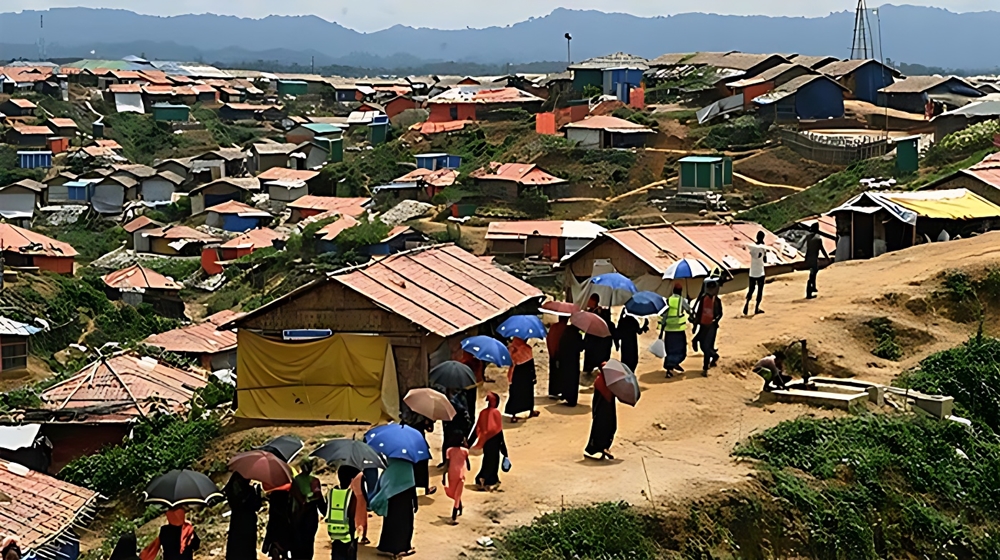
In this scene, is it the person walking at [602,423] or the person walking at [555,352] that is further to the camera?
the person walking at [555,352]

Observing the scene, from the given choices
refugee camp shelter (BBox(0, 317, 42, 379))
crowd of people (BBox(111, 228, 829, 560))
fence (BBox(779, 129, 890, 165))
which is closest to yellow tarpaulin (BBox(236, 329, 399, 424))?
crowd of people (BBox(111, 228, 829, 560))

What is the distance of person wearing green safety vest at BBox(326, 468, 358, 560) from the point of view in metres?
10.2

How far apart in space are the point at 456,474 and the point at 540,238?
2924 centimetres

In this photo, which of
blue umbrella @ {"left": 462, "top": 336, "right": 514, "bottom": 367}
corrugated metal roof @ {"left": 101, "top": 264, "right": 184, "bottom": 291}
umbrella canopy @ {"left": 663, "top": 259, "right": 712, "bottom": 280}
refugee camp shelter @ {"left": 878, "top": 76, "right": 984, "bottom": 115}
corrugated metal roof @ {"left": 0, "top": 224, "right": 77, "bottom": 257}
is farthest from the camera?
refugee camp shelter @ {"left": 878, "top": 76, "right": 984, "bottom": 115}

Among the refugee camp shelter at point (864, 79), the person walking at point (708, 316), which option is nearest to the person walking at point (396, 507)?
the person walking at point (708, 316)

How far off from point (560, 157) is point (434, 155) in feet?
31.0

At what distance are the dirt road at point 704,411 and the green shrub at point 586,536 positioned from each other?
265 mm

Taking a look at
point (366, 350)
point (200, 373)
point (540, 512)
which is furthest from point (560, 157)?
point (540, 512)

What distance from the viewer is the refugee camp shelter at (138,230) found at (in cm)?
5381

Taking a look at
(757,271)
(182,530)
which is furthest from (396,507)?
(757,271)

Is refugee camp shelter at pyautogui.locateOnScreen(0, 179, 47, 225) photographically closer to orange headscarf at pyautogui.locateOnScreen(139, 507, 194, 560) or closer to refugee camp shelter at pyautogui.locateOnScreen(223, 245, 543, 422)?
refugee camp shelter at pyautogui.locateOnScreen(223, 245, 543, 422)

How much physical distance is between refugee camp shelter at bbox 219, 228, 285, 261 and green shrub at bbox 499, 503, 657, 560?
39.9 m

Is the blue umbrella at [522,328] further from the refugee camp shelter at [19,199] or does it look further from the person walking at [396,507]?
the refugee camp shelter at [19,199]

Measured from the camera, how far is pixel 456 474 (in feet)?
37.9
